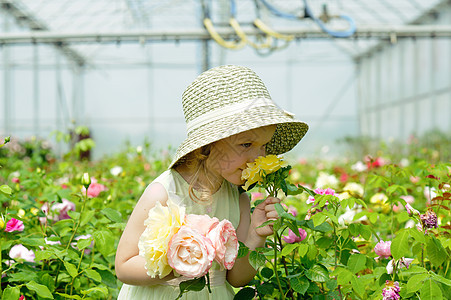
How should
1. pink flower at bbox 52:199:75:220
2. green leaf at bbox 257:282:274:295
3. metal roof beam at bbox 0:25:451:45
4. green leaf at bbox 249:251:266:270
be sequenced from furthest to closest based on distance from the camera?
metal roof beam at bbox 0:25:451:45 → pink flower at bbox 52:199:75:220 → green leaf at bbox 257:282:274:295 → green leaf at bbox 249:251:266:270

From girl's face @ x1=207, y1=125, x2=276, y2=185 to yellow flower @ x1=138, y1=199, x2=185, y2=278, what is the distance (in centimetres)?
17

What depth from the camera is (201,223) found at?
73 cm

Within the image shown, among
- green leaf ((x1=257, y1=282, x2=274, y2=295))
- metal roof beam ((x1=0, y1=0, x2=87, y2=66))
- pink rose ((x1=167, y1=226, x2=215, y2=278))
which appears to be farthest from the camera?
metal roof beam ((x1=0, y1=0, x2=87, y2=66))

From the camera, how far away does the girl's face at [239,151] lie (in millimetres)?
875

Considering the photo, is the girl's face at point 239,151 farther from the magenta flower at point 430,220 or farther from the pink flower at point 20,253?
the pink flower at point 20,253

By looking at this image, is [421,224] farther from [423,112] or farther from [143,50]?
[143,50]

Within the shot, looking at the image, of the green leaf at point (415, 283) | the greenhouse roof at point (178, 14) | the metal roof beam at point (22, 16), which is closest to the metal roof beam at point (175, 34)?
the greenhouse roof at point (178, 14)

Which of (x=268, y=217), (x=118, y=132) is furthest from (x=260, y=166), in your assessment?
(x=118, y=132)

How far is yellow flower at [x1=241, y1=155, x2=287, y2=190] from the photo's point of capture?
78 cm

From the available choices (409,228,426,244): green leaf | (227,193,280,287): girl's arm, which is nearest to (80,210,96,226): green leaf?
(227,193,280,287): girl's arm

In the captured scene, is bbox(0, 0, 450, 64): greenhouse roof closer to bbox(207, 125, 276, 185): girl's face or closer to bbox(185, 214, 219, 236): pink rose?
bbox(207, 125, 276, 185): girl's face

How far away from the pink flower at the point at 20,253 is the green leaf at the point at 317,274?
68 cm

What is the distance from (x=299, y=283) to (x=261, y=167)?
231mm

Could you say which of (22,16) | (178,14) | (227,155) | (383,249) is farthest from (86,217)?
(178,14)
